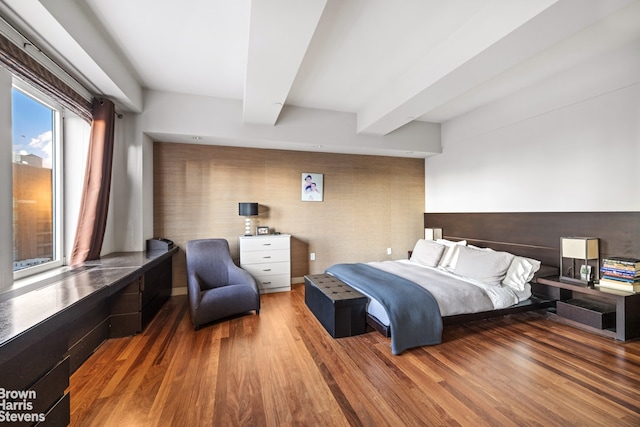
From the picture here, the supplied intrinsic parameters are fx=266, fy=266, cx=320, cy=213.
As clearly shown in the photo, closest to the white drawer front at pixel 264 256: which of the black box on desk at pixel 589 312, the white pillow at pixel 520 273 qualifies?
the white pillow at pixel 520 273

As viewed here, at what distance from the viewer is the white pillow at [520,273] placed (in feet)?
10.1

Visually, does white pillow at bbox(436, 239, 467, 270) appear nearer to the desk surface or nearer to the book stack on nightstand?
the book stack on nightstand

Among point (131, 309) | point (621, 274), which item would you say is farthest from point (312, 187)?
point (621, 274)

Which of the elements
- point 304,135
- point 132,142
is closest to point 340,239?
point 304,135

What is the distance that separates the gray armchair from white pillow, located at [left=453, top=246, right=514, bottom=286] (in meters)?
2.60

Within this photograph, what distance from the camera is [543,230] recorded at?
339cm

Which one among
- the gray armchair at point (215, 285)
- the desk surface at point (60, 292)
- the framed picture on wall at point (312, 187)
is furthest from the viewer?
the framed picture on wall at point (312, 187)

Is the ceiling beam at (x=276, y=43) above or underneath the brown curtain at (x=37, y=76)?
above

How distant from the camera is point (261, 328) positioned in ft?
9.57

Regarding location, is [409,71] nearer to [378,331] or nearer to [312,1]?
[312,1]

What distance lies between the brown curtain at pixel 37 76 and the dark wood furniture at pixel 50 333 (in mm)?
1546

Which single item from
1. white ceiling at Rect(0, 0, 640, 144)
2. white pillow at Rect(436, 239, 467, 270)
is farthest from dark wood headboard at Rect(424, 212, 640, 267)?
white ceiling at Rect(0, 0, 640, 144)

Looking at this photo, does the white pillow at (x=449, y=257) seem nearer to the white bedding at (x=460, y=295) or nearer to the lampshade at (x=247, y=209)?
the white bedding at (x=460, y=295)

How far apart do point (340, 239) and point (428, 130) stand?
8.45ft
